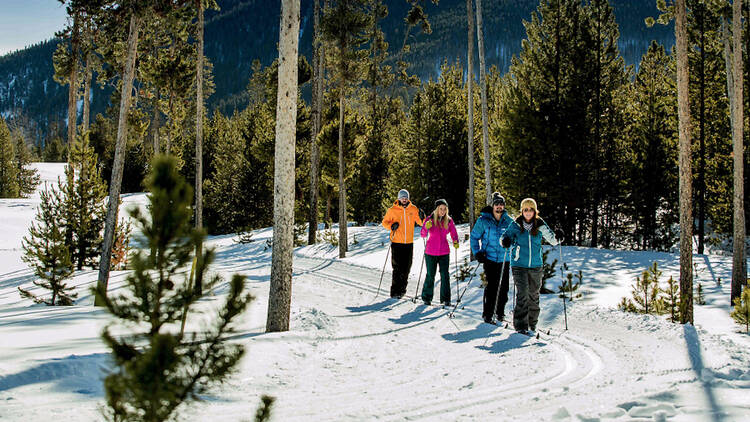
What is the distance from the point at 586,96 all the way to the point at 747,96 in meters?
6.77

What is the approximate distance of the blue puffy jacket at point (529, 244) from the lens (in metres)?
7.59

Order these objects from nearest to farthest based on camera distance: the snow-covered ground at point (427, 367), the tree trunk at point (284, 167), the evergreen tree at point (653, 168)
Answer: the snow-covered ground at point (427, 367) → the tree trunk at point (284, 167) → the evergreen tree at point (653, 168)

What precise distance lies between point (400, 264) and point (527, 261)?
142 inches

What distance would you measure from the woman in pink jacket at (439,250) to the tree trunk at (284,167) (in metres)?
3.58

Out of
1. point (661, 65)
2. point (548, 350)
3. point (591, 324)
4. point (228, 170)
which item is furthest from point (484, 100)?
point (228, 170)

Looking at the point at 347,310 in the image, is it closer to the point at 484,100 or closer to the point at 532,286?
the point at 532,286

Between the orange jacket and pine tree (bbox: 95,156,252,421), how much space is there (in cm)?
805

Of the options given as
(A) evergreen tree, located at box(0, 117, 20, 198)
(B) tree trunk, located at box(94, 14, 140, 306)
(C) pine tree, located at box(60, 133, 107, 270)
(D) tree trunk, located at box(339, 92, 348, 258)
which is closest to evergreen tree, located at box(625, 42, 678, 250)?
(D) tree trunk, located at box(339, 92, 348, 258)

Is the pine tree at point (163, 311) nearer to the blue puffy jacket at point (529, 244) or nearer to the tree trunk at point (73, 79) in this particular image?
the blue puffy jacket at point (529, 244)

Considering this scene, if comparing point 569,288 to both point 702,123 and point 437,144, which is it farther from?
point 437,144

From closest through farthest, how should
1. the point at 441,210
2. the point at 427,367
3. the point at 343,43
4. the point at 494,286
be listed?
1. the point at 427,367
2. the point at 494,286
3. the point at 441,210
4. the point at 343,43

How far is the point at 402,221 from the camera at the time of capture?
10.5m

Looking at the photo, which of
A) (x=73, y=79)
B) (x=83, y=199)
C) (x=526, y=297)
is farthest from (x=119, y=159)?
(x=73, y=79)

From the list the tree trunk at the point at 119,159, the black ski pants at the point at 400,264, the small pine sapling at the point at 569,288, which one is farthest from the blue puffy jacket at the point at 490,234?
the tree trunk at the point at 119,159
